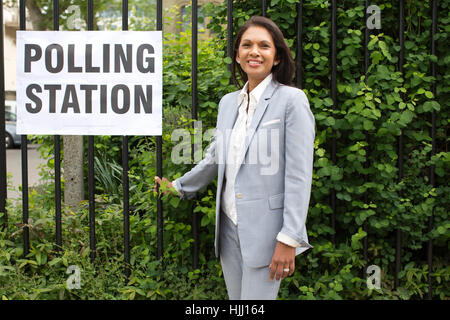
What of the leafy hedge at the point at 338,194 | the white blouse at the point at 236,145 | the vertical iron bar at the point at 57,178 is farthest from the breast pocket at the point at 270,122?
the vertical iron bar at the point at 57,178

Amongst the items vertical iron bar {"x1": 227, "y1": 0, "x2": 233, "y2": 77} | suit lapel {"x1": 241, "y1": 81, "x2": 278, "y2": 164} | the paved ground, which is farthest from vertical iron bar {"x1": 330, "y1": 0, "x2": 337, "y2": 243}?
the paved ground

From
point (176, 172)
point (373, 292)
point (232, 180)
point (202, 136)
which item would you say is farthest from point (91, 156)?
point (373, 292)

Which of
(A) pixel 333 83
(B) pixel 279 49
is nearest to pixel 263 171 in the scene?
(B) pixel 279 49

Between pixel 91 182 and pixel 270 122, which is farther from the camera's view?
pixel 91 182

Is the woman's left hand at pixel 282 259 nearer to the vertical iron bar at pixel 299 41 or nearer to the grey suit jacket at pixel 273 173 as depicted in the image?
the grey suit jacket at pixel 273 173

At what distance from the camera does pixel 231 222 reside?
2.29 meters

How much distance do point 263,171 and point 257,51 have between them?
64 cm

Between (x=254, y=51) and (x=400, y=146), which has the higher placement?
(x=254, y=51)

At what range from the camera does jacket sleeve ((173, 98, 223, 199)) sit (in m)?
2.54

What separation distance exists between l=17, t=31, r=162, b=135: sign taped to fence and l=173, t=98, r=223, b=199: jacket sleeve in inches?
25.2

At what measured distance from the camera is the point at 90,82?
10.3 feet

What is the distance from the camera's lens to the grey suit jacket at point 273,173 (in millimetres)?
2070

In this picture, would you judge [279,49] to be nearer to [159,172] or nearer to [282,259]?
[282,259]

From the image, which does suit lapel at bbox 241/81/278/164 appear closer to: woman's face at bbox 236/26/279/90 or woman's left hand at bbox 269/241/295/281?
woman's face at bbox 236/26/279/90
